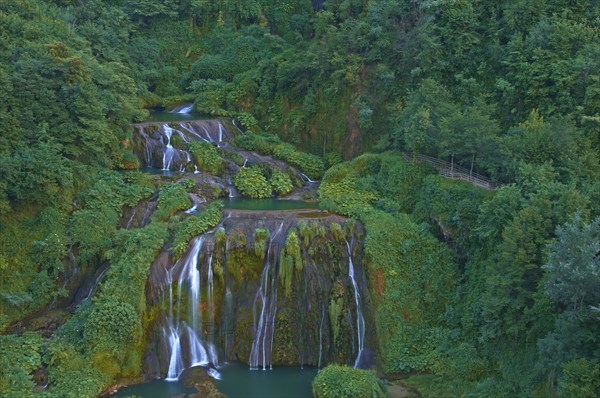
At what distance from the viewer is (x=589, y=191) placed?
18328 mm

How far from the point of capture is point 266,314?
21.8 meters

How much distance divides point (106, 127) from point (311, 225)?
9.77 m

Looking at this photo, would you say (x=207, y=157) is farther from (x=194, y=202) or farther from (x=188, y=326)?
(x=188, y=326)

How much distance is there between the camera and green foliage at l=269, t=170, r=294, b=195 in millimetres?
27875

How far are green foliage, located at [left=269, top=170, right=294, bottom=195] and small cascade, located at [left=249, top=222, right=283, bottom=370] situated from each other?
5688mm

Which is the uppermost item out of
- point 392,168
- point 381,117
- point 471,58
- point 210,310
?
point 471,58

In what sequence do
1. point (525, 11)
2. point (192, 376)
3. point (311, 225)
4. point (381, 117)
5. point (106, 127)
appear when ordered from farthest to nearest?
1. point (381, 117)
2. point (525, 11)
3. point (106, 127)
4. point (311, 225)
5. point (192, 376)

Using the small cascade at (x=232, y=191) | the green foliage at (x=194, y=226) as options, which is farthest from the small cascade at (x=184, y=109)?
the green foliage at (x=194, y=226)

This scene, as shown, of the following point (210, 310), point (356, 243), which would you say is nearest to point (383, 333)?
point (356, 243)

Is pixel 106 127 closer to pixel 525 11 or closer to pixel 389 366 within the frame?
pixel 389 366

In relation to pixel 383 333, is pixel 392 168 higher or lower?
higher

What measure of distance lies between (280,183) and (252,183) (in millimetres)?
1274

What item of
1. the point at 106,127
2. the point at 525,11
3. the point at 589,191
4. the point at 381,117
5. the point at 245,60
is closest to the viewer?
the point at 589,191

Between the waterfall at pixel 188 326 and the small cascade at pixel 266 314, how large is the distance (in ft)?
4.92
